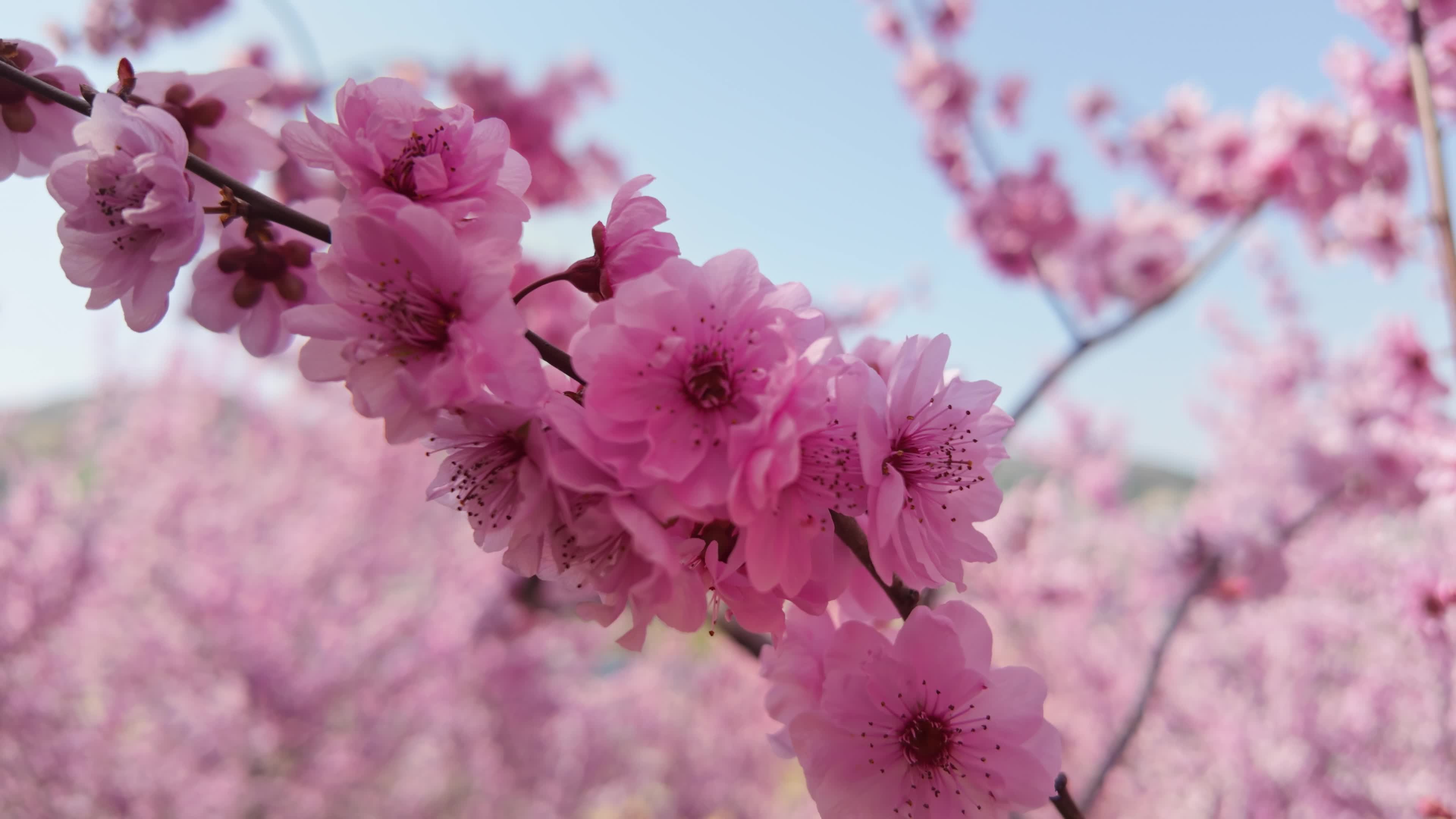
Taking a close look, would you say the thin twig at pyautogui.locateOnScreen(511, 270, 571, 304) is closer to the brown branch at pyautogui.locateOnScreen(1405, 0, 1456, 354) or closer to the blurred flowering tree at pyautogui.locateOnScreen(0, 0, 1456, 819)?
the blurred flowering tree at pyautogui.locateOnScreen(0, 0, 1456, 819)

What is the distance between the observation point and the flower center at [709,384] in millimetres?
618

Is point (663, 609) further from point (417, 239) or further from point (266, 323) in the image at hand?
point (266, 323)

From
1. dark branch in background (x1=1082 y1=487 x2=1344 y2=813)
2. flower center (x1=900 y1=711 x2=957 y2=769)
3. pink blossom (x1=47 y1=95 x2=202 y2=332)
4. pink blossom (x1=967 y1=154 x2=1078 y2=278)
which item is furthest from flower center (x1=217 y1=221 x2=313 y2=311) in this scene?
pink blossom (x1=967 y1=154 x2=1078 y2=278)

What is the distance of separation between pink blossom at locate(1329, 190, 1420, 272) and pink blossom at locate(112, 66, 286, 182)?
3474mm

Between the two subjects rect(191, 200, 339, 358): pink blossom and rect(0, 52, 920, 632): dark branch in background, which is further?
rect(191, 200, 339, 358): pink blossom

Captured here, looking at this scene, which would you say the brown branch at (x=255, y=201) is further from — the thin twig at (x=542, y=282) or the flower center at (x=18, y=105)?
the flower center at (x=18, y=105)

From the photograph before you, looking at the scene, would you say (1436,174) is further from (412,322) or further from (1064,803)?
(412,322)

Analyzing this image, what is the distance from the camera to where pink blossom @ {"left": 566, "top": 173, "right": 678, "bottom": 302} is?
69 cm

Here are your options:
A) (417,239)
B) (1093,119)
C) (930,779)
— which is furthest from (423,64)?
(1093,119)

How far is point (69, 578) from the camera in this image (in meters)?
4.71

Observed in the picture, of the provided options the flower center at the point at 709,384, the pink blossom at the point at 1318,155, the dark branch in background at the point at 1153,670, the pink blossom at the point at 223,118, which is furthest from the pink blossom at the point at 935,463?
the pink blossom at the point at 1318,155

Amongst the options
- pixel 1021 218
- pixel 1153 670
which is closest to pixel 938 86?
pixel 1021 218

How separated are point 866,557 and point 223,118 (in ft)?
2.95

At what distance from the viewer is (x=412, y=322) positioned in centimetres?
60
